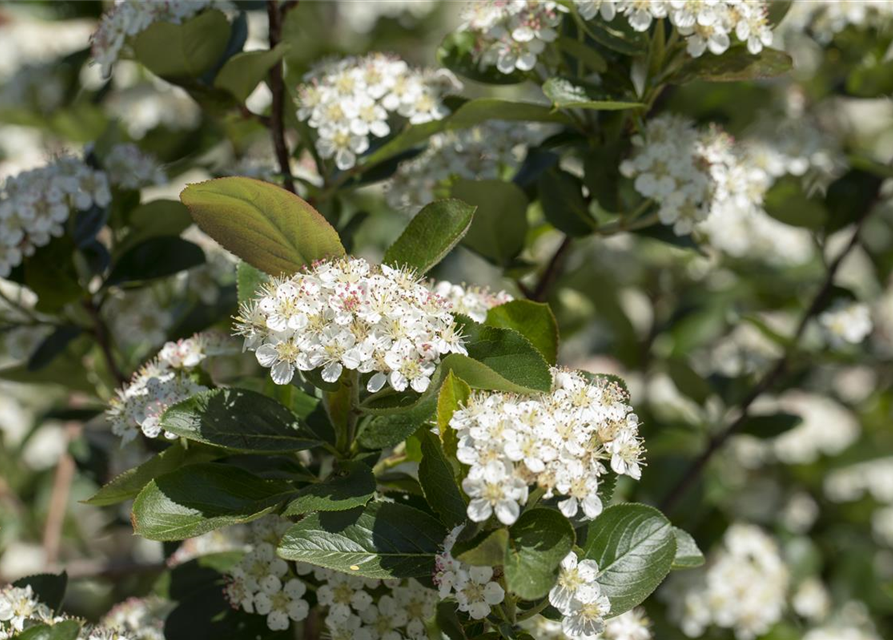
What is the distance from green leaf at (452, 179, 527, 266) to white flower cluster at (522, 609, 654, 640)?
66 cm

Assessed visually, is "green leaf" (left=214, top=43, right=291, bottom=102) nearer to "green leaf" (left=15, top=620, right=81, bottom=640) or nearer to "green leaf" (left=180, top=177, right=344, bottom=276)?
"green leaf" (left=180, top=177, right=344, bottom=276)

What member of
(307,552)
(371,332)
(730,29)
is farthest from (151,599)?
(730,29)

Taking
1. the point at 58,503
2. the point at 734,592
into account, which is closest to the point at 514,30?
the point at 734,592

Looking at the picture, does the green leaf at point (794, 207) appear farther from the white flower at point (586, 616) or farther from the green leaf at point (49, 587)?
the green leaf at point (49, 587)

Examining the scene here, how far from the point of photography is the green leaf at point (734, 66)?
1.58 m

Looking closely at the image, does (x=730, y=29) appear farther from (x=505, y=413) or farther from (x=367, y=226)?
(x=367, y=226)

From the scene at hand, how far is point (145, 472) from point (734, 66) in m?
1.03

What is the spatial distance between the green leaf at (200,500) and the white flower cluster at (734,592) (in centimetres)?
145

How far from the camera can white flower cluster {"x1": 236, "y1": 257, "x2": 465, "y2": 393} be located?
44.4 inches

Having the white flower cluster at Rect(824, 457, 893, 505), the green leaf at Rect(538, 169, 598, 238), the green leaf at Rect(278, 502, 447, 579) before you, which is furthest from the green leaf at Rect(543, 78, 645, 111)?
the white flower cluster at Rect(824, 457, 893, 505)

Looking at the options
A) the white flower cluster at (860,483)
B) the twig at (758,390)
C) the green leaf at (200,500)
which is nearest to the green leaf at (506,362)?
the green leaf at (200,500)

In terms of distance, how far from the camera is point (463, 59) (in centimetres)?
177

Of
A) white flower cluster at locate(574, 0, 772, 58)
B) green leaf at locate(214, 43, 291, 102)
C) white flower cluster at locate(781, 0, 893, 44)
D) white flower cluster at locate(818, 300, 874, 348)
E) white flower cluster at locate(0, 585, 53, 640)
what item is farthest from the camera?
white flower cluster at locate(818, 300, 874, 348)

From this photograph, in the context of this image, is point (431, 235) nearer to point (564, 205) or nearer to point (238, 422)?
point (238, 422)
